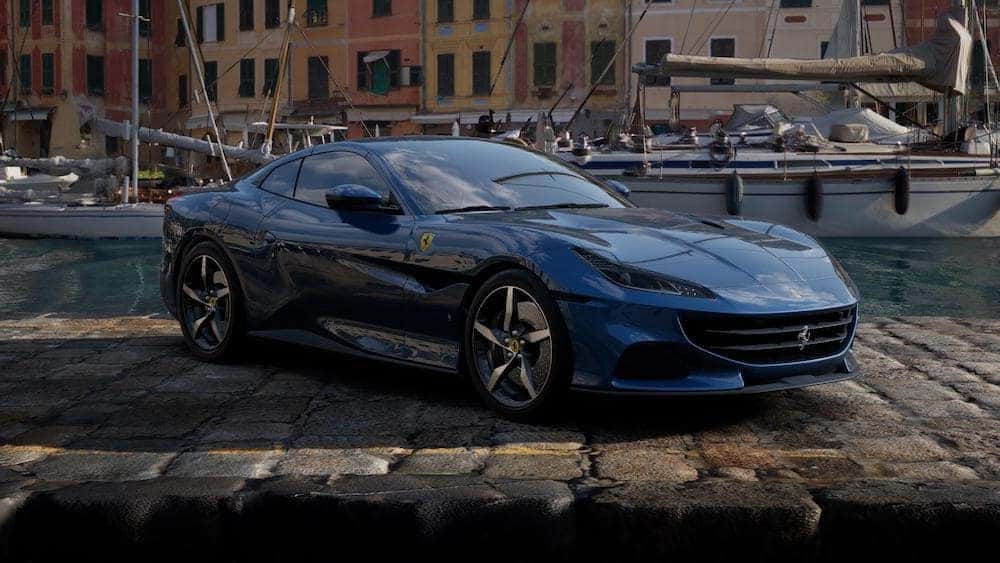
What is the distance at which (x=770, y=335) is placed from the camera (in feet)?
16.3

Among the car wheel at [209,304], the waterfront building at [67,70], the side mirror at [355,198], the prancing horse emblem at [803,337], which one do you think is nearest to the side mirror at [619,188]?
the side mirror at [355,198]

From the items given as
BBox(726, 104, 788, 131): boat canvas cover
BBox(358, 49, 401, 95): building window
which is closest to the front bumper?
BBox(726, 104, 788, 131): boat canvas cover

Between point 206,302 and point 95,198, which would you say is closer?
point 206,302

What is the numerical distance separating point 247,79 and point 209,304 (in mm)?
48330

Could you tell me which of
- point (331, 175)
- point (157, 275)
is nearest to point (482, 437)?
point (331, 175)

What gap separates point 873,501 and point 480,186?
2837 mm

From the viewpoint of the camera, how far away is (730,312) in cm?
481

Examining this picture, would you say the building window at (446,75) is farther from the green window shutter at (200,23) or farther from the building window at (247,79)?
the green window shutter at (200,23)

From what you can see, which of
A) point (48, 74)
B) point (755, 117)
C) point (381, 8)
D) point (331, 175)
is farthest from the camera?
point (48, 74)

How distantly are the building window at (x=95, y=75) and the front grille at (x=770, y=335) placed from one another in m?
Result: 55.2

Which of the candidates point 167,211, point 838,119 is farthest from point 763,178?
point 167,211

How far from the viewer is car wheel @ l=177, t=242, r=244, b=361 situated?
6.69 meters

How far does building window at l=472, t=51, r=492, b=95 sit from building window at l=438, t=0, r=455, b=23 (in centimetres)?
189

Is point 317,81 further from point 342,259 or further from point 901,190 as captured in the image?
point 342,259
